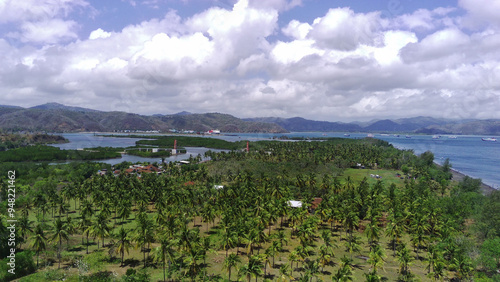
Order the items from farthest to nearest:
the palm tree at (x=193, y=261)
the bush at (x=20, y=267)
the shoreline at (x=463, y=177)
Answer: the shoreline at (x=463, y=177) < the bush at (x=20, y=267) < the palm tree at (x=193, y=261)

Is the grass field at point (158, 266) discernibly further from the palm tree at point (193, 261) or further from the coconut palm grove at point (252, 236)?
the palm tree at point (193, 261)

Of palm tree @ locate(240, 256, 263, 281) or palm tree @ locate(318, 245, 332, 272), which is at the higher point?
palm tree @ locate(240, 256, 263, 281)

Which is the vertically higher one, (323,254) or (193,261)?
(193,261)

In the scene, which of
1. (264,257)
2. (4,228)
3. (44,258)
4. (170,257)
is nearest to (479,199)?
(264,257)

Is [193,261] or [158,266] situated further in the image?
[158,266]

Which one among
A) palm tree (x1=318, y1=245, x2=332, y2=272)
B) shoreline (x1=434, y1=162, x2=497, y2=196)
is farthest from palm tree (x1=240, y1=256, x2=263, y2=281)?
shoreline (x1=434, y1=162, x2=497, y2=196)

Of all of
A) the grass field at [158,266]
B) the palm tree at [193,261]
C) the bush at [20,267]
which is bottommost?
the grass field at [158,266]

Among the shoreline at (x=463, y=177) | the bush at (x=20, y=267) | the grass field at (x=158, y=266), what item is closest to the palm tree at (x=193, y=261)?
the grass field at (x=158, y=266)

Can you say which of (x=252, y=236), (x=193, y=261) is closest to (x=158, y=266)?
(x=193, y=261)

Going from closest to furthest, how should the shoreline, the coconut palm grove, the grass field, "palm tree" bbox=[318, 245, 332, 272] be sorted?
the coconut palm grove → the grass field → "palm tree" bbox=[318, 245, 332, 272] → the shoreline

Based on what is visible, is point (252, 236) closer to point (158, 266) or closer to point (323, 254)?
point (323, 254)

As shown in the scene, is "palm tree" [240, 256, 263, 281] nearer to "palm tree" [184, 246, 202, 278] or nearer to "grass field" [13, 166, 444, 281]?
"palm tree" [184, 246, 202, 278]

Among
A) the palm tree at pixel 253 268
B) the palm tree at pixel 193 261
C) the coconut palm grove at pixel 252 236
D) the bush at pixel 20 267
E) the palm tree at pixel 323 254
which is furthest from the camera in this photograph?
the palm tree at pixel 323 254
